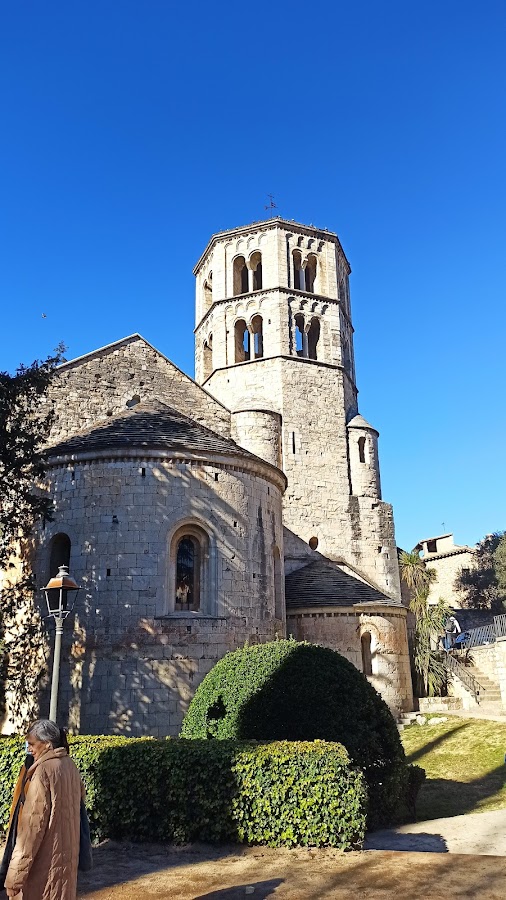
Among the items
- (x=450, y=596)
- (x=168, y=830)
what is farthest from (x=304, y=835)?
(x=450, y=596)

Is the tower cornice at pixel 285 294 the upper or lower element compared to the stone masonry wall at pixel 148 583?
upper

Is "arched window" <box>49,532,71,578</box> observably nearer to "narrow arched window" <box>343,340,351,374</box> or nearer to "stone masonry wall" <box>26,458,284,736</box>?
"stone masonry wall" <box>26,458,284,736</box>

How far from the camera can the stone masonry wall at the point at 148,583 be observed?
14188 mm

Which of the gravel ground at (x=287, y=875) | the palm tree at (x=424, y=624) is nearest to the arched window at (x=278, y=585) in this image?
the gravel ground at (x=287, y=875)

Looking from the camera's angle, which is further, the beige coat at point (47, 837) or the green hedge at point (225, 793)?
the green hedge at point (225, 793)

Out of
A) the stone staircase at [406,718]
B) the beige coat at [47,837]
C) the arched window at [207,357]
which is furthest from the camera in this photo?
the arched window at [207,357]

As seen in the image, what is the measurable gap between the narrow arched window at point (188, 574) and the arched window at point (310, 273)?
1818 centimetres

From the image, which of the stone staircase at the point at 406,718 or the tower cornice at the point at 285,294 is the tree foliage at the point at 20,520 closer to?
the stone staircase at the point at 406,718

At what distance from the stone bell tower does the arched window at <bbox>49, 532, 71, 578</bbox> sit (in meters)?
8.54

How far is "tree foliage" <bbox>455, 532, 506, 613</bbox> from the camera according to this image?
44.3 m

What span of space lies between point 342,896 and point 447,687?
2126 cm

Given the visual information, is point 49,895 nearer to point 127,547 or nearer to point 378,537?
point 127,547

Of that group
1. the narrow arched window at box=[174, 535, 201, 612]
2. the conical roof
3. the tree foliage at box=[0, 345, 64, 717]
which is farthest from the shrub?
the conical roof

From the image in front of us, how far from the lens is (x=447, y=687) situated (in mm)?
25531
